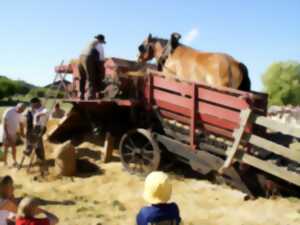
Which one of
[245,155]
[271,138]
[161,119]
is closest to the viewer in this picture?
[245,155]

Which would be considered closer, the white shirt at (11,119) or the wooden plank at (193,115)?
the wooden plank at (193,115)

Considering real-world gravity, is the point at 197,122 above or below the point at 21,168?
above

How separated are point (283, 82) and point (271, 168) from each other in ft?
229

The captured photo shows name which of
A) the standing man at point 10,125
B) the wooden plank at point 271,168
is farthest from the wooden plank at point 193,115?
the standing man at point 10,125

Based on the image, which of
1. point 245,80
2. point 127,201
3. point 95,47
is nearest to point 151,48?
point 95,47

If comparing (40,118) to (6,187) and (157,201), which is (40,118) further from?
(157,201)

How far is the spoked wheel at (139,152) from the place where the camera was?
34.2 feet

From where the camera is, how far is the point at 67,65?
44.6 feet

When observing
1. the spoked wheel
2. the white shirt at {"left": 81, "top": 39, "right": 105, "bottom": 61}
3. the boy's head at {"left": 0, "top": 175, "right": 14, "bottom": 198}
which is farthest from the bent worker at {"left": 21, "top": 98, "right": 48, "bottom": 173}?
the boy's head at {"left": 0, "top": 175, "right": 14, "bottom": 198}

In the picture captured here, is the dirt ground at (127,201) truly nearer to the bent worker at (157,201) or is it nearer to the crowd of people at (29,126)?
the crowd of people at (29,126)

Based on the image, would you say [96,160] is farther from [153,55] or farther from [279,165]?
[279,165]

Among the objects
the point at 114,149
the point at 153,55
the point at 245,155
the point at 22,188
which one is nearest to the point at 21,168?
the point at 22,188

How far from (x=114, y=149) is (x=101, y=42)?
278 centimetres

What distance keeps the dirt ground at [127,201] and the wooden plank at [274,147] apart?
97 centimetres
